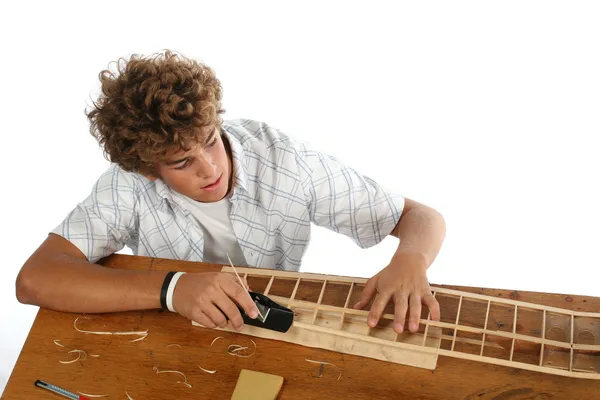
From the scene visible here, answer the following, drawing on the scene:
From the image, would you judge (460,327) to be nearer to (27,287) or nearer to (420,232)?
(420,232)

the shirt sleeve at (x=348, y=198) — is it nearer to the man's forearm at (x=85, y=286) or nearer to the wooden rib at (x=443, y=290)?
the wooden rib at (x=443, y=290)

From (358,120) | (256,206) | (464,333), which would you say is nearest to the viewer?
(464,333)

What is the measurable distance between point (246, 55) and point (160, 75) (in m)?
3.85

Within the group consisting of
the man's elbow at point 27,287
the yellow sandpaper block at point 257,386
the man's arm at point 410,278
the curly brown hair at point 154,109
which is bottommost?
the yellow sandpaper block at point 257,386

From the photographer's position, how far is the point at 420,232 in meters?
2.61

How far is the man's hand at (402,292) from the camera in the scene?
7.53ft

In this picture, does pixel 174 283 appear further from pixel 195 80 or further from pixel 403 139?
pixel 403 139

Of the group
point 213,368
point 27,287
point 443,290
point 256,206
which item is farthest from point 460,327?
point 27,287

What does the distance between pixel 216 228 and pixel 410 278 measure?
1013mm

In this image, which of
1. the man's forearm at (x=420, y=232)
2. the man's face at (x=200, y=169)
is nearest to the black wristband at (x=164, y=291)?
the man's face at (x=200, y=169)

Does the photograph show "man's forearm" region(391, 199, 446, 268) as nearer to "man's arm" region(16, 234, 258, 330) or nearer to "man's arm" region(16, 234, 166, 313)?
"man's arm" region(16, 234, 258, 330)

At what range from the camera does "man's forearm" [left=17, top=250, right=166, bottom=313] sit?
2590mm

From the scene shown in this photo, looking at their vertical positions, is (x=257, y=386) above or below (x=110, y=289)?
below

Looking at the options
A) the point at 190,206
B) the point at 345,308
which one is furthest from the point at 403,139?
the point at 345,308
